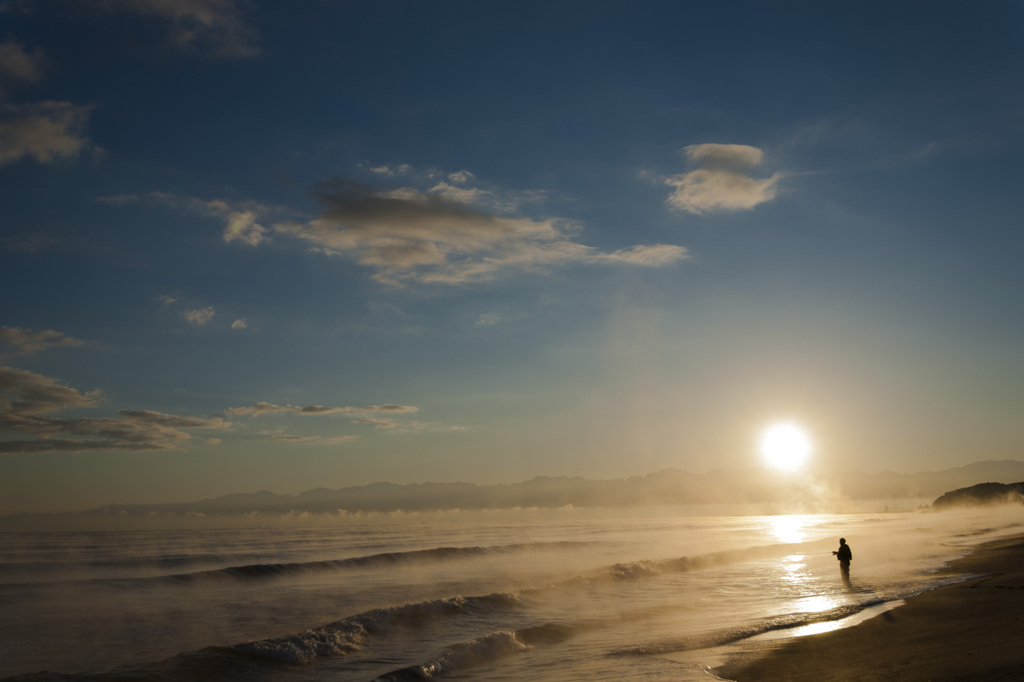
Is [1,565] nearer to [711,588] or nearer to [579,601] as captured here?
[579,601]

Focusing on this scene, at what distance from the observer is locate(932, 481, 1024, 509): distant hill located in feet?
408

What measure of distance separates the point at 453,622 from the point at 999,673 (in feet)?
52.4

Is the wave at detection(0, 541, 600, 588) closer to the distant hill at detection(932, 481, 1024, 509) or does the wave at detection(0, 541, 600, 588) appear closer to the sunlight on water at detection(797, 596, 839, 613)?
the sunlight on water at detection(797, 596, 839, 613)

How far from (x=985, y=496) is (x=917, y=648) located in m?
148

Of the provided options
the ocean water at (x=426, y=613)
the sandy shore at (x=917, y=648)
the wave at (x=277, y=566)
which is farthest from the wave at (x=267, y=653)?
the wave at (x=277, y=566)

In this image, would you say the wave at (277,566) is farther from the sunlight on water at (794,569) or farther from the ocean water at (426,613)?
the sunlight on water at (794,569)

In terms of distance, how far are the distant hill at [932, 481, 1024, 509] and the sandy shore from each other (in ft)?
436

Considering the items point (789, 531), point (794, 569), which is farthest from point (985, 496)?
point (794, 569)

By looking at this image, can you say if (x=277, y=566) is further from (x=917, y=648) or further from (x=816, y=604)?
(x=917, y=648)

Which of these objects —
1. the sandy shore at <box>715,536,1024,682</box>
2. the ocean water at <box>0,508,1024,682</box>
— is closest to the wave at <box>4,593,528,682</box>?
the ocean water at <box>0,508,1024,682</box>

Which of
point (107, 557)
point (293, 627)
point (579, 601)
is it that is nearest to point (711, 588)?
point (579, 601)

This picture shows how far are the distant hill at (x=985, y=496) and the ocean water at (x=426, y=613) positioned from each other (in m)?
103

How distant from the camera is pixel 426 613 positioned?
22.3 metres

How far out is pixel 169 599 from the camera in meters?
28.7
